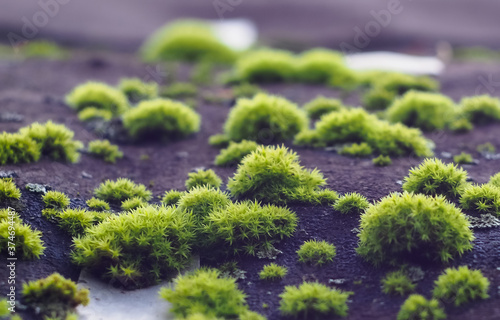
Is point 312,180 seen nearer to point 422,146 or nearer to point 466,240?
point 466,240

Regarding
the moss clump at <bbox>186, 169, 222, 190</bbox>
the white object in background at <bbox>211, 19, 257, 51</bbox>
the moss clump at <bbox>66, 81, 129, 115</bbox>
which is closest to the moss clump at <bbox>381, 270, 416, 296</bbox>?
the moss clump at <bbox>186, 169, 222, 190</bbox>

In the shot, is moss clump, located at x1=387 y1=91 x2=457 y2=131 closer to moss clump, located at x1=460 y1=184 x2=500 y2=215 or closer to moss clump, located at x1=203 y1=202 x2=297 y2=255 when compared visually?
moss clump, located at x1=460 y1=184 x2=500 y2=215

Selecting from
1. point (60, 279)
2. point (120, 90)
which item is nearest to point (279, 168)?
point (60, 279)

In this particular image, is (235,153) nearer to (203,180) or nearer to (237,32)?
(203,180)

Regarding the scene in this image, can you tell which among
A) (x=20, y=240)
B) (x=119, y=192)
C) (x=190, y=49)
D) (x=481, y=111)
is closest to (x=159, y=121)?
(x=119, y=192)

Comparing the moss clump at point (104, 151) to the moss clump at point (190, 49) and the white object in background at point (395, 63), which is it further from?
the white object in background at point (395, 63)

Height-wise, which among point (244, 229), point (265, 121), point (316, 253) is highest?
point (265, 121)
